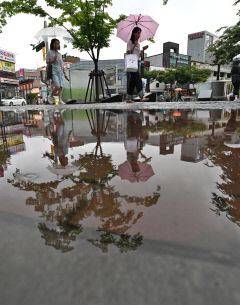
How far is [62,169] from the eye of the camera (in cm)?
103

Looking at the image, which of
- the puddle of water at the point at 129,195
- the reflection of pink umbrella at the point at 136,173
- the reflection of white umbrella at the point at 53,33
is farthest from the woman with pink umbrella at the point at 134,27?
the reflection of pink umbrella at the point at 136,173

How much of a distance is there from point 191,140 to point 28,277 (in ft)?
4.77

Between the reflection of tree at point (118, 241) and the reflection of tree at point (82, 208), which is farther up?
the reflection of tree at point (82, 208)

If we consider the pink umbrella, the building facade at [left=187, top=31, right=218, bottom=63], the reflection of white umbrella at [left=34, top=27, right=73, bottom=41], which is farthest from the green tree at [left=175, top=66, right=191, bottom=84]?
the building facade at [left=187, top=31, right=218, bottom=63]

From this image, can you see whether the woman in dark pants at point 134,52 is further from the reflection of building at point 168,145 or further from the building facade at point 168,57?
the building facade at point 168,57

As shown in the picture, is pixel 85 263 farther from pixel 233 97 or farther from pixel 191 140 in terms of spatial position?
pixel 233 97

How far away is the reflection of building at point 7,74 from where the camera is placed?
36688 millimetres

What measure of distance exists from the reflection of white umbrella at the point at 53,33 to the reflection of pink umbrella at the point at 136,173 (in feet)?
35.2

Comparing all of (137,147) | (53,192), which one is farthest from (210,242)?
(137,147)

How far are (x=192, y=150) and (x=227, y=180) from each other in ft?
1.61

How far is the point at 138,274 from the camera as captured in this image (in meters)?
0.39

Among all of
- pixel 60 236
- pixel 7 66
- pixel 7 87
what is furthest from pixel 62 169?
pixel 7 66

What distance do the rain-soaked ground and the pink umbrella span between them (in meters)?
7.23

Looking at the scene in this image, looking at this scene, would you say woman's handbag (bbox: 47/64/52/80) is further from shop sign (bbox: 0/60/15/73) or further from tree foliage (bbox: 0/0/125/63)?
shop sign (bbox: 0/60/15/73)
